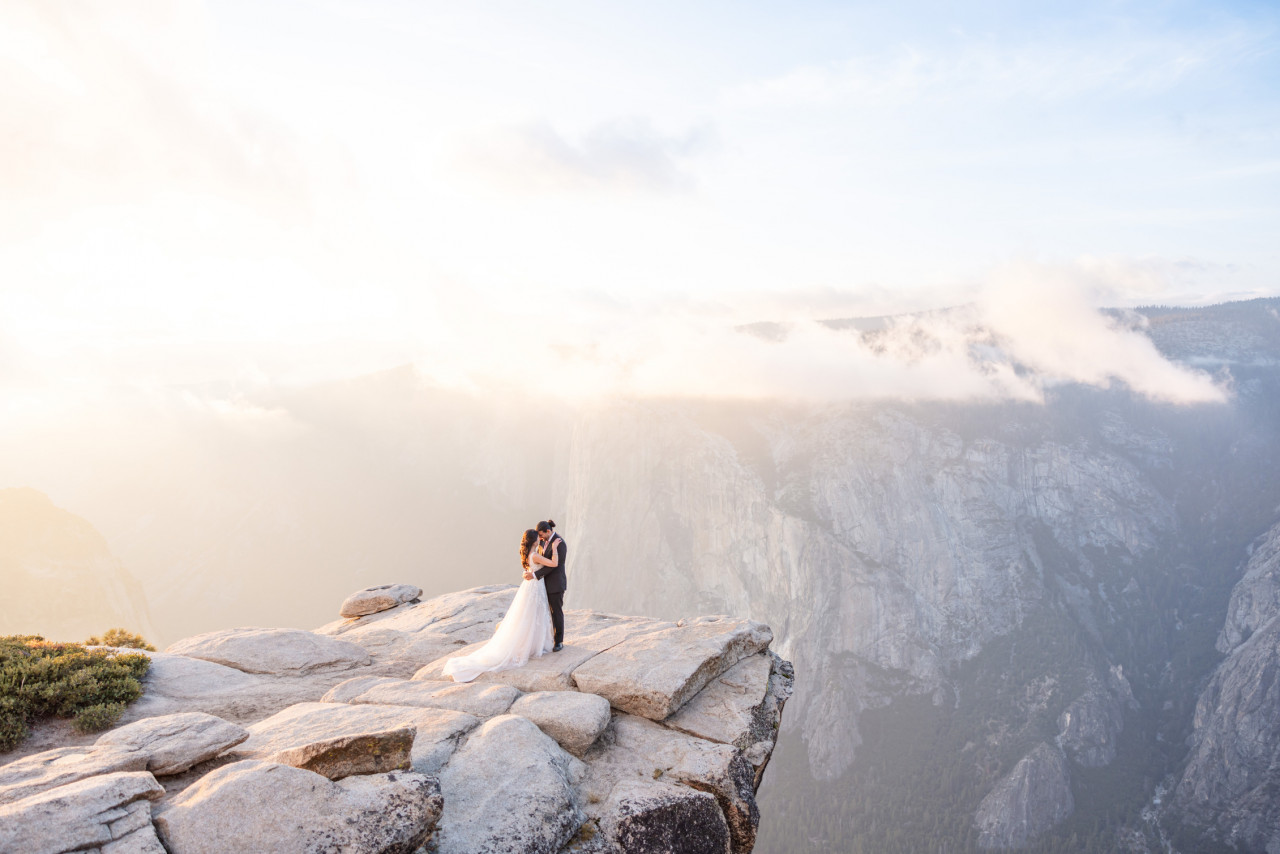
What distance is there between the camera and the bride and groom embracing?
67.9 feet

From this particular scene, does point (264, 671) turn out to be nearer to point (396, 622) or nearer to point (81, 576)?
point (396, 622)

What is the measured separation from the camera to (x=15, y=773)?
11.8 meters

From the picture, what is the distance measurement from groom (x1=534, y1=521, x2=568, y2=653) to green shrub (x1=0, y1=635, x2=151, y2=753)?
40.6ft

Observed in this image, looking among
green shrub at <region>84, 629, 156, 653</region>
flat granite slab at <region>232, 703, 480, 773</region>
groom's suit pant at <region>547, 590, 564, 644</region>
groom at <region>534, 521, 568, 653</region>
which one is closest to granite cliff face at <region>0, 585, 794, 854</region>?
flat granite slab at <region>232, 703, 480, 773</region>

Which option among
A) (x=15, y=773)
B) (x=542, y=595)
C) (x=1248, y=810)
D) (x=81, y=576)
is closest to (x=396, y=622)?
(x=542, y=595)

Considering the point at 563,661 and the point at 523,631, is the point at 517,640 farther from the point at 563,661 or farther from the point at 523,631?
the point at 563,661

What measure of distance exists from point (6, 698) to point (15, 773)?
4.60m

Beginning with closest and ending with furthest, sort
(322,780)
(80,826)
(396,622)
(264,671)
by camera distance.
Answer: (80,826) < (322,780) < (264,671) < (396,622)

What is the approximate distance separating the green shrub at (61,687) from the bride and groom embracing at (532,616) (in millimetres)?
9063

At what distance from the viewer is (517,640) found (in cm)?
2116

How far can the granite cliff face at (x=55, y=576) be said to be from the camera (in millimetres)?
84688

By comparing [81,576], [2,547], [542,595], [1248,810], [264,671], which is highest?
[542,595]

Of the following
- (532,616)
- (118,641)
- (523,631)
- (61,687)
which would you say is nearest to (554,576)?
(532,616)

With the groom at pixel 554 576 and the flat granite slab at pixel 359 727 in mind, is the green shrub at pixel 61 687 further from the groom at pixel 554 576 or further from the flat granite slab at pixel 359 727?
the groom at pixel 554 576
